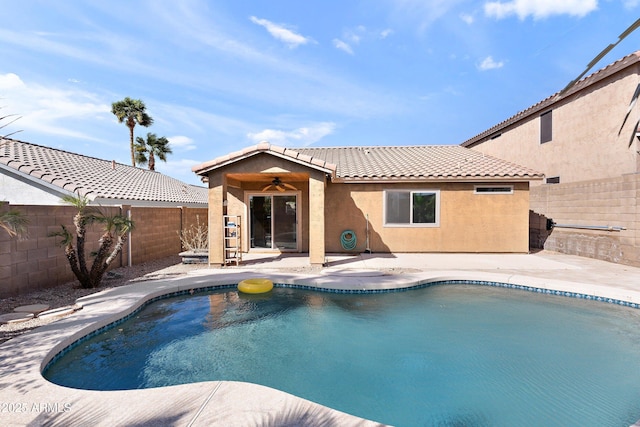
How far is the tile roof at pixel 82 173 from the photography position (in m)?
10.9

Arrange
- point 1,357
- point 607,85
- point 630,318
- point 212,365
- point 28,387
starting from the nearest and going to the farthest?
point 28,387
point 1,357
point 212,365
point 630,318
point 607,85

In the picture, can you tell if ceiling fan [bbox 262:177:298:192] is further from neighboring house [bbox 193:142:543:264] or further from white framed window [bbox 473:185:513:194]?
white framed window [bbox 473:185:513:194]

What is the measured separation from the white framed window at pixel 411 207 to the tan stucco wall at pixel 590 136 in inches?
244

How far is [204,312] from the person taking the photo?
734cm

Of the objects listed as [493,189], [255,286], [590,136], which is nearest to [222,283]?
[255,286]

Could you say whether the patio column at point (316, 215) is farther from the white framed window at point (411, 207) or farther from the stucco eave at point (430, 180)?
the white framed window at point (411, 207)

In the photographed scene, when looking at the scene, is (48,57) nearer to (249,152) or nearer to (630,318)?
(249,152)

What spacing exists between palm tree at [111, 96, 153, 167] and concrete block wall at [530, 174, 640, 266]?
33.8 meters

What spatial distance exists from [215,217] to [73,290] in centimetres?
424

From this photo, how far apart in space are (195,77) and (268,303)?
1288 cm

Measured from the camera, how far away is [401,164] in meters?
15.2

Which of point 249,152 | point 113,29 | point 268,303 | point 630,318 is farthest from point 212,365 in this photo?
point 113,29

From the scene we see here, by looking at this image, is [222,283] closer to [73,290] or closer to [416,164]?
[73,290]

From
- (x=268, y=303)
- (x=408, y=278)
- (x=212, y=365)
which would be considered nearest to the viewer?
(x=212, y=365)
